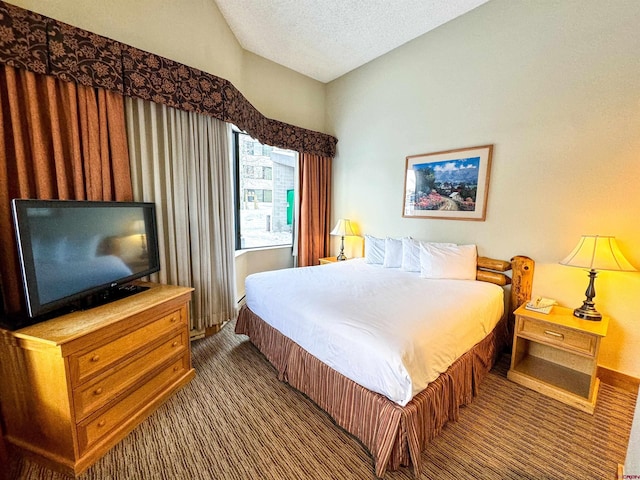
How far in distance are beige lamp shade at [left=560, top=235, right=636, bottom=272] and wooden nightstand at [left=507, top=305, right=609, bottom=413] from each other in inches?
17.4

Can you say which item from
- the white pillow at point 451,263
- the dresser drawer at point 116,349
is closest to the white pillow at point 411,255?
the white pillow at point 451,263

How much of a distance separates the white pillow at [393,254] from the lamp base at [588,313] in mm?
1562

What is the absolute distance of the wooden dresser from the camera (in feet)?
4.34

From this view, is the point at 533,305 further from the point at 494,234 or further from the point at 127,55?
the point at 127,55

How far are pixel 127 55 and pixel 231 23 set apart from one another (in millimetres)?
1440

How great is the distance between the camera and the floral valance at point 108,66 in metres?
1.53

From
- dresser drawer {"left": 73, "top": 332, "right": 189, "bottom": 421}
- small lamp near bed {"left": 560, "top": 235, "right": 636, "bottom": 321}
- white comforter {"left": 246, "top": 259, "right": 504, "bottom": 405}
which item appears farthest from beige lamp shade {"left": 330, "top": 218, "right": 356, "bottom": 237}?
dresser drawer {"left": 73, "top": 332, "right": 189, "bottom": 421}

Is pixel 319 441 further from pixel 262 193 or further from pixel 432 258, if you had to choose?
pixel 262 193

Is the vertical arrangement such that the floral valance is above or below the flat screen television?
above

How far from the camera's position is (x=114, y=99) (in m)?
2.00

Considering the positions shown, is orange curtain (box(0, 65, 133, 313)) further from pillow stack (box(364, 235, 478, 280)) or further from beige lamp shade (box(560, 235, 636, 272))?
beige lamp shade (box(560, 235, 636, 272))

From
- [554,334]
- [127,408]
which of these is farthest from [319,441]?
[554,334]

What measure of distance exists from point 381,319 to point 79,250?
6.41 ft

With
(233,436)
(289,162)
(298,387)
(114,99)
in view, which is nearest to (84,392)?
(233,436)
